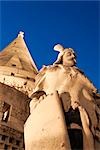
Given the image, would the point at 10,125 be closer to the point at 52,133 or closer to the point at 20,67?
the point at 20,67

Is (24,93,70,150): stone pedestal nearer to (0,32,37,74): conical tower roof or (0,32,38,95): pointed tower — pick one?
(0,32,38,95): pointed tower

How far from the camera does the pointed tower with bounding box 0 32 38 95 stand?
2271 centimetres

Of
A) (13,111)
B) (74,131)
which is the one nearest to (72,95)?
(74,131)

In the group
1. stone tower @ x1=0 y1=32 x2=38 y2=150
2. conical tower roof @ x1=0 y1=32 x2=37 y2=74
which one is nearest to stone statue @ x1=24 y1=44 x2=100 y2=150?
stone tower @ x1=0 y1=32 x2=38 y2=150

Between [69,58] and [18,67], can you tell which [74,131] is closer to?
[69,58]

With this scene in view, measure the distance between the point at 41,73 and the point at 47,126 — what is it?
757 mm

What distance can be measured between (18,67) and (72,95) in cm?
2205

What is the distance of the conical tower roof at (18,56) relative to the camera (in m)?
25.8

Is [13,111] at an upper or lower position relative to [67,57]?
upper

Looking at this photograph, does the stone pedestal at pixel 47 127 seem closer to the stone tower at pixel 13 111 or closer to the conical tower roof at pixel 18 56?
the stone tower at pixel 13 111

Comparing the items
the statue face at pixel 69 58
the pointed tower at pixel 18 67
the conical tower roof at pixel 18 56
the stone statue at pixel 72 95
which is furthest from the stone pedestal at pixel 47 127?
the conical tower roof at pixel 18 56

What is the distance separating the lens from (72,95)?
3.28 metres

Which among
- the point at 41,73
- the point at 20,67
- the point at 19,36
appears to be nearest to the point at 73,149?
the point at 41,73

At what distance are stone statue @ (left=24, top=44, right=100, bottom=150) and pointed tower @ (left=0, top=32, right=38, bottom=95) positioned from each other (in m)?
17.0
